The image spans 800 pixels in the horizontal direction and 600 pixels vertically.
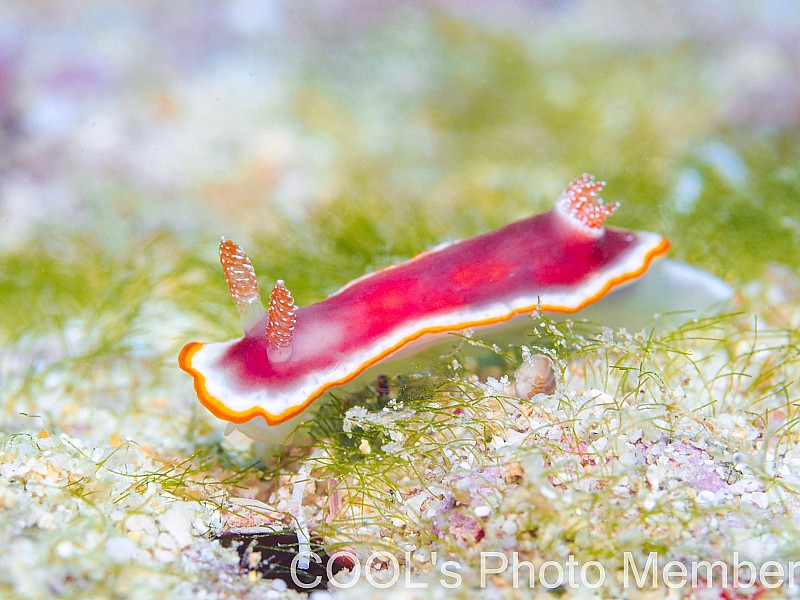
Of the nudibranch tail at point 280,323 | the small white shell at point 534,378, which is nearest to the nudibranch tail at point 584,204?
the small white shell at point 534,378

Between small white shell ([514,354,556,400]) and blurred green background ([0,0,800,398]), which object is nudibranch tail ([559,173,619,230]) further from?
blurred green background ([0,0,800,398])

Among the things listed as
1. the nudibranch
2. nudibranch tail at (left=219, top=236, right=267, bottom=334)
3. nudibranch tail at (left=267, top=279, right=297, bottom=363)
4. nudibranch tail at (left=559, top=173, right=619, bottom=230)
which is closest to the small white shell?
the nudibranch

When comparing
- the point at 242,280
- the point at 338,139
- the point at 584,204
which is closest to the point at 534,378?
the point at 584,204

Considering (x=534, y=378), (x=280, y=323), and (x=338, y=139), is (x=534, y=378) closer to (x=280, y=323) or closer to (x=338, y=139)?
(x=280, y=323)

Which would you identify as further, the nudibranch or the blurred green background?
the blurred green background

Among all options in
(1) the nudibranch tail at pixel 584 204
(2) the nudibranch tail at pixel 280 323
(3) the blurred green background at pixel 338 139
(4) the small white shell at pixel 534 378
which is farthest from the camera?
(3) the blurred green background at pixel 338 139

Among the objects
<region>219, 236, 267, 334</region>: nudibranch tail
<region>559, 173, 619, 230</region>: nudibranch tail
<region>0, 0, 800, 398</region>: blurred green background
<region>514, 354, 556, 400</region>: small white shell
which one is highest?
<region>0, 0, 800, 398</region>: blurred green background

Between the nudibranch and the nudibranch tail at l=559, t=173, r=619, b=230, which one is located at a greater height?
the nudibranch tail at l=559, t=173, r=619, b=230

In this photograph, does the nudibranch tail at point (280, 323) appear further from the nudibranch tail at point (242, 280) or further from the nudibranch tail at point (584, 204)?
the nudibranch tail at point (584, 204)

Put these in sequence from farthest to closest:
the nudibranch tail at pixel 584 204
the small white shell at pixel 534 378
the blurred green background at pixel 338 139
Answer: the blurred green background at pixel 338 139
the nudibranch tail at pixel 584 204
the small white shell at pixel 534 378
